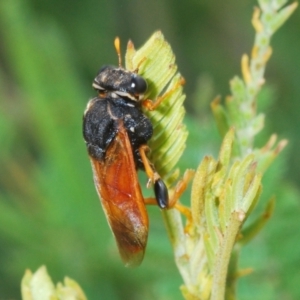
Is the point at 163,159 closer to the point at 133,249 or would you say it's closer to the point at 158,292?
the point at 133,249

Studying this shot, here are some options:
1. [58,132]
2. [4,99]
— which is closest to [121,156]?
[58,132]

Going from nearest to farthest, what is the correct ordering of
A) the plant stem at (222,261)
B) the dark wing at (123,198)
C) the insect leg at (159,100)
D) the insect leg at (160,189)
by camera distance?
the plant stem at (222,261), the insect leg at (159,100), the insect leg at (160,189), the dark wing at (123,198)

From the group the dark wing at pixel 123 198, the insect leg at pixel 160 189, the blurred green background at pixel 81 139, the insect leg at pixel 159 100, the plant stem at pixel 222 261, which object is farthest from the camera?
the blurred green background at pixel 81 139

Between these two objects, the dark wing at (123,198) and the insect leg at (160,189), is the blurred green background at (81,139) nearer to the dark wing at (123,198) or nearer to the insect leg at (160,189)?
the dark wing at (123,198)

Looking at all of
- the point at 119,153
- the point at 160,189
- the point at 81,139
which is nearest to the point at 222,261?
the point at 160,189

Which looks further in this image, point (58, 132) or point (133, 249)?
point (58, 132)

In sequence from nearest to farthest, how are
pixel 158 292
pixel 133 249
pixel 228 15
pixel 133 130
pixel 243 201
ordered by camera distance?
pixel 243 201 < pixel 133 249 < pixel 133 130 < pixel 158 292 < pixel 228 15

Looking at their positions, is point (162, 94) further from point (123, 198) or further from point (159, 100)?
point (123, 198)

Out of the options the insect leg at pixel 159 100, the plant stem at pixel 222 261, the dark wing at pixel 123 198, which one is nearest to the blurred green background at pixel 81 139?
the dark wing at pixel 123 198
